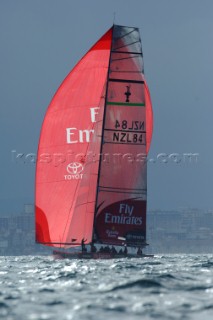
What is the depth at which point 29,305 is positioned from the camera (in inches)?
1016

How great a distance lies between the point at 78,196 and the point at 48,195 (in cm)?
152

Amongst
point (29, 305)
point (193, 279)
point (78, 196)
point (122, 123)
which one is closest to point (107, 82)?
point (122, 123)

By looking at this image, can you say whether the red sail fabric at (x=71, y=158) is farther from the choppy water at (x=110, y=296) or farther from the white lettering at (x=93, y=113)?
the choppy water at (x=110, y=296)

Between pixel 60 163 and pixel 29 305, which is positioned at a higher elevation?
pixel 60 163

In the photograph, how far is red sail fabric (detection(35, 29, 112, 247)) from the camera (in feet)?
178

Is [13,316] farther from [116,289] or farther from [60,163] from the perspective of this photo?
[60,163]

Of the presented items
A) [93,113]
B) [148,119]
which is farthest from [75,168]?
[148,119]

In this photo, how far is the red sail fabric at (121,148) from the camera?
5453 cm

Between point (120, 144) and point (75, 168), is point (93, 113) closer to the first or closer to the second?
point (120, 144)

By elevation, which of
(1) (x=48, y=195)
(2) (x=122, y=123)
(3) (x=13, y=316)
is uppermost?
(2) (x=122, y=123)

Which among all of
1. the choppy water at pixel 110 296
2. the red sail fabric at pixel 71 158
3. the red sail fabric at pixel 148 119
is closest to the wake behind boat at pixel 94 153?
the red sail fabric at pixel 71 158

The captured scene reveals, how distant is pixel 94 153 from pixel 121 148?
1.40 metres

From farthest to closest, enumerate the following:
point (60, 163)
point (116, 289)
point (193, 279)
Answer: point (60, 163), point (193, 279), point (116, 289)

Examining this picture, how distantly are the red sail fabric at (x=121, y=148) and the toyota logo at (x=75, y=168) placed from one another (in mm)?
1061
